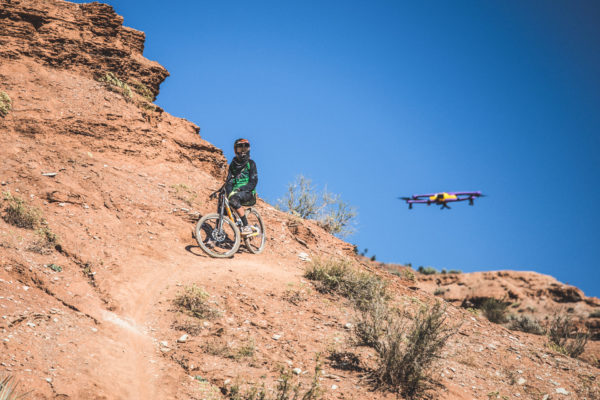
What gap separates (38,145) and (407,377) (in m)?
9.68

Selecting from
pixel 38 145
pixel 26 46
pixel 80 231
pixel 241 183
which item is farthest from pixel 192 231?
pixel 26 46

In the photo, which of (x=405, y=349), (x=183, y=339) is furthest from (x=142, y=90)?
(x=405, y=349)

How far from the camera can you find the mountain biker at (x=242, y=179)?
9.66 meters

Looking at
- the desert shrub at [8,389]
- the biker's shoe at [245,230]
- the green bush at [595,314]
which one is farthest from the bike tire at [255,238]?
the green bush at [595,314]

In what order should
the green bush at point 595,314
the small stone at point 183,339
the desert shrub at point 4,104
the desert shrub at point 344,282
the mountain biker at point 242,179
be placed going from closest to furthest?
the small stone at point 183,339
the desert shrub at point 344,282
the mountain biker at point 242,179
the desert shrub at point 4,104
the green bush at point 595,314

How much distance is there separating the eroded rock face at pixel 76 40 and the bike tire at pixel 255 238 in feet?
21.8

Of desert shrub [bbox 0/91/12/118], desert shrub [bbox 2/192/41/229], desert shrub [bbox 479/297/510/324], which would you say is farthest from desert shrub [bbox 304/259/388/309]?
desert shrub [bbox 479/297/510/324]

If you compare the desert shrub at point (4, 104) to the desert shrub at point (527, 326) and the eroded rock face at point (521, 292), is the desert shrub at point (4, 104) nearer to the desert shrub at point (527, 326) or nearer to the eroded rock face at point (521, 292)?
the desert shrub at point (527, 326)

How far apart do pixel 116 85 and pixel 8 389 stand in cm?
1112

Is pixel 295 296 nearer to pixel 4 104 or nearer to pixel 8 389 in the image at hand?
pixel 8 389

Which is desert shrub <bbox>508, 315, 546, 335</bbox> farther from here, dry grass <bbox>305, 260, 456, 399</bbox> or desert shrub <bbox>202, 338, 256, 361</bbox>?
desert shrub <bbox>202, 338, 256, 361</bbox>

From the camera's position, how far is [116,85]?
1266cm

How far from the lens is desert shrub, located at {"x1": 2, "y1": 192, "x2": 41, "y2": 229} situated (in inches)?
280

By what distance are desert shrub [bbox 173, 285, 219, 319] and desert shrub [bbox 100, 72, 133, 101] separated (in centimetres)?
A: 839
